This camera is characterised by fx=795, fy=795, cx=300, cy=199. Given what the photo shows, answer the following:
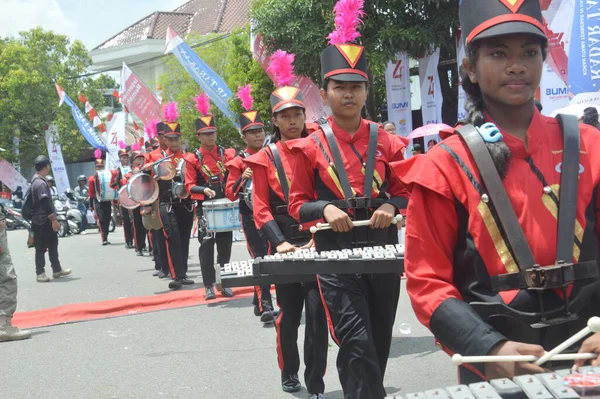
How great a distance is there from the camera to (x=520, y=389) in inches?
78.2

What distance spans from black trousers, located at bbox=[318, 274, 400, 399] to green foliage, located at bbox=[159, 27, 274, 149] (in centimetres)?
1958

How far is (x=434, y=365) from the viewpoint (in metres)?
6.55

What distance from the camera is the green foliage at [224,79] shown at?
82.8ft

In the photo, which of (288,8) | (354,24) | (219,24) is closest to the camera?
(354,24)

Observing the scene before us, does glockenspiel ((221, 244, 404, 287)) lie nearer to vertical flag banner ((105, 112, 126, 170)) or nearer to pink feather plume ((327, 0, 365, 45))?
pink feather plume ((327, 0, 365, 45))

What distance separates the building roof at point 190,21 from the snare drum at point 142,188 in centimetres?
4445

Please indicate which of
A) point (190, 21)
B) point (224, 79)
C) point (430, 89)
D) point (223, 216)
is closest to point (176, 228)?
point (223, 216)

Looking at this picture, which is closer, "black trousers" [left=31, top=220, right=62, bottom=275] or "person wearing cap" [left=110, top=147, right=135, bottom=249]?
"black trousers" [left=31, top=220, right=62, bottom=275]

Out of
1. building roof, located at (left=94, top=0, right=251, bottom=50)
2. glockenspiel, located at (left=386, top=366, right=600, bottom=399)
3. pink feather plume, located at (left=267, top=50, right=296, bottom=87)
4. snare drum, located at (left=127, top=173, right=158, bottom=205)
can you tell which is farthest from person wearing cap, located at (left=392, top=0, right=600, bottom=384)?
building roof, located at (left=94, top=0, right=251, bottom=50)

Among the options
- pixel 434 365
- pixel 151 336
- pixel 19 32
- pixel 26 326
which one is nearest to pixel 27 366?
pixel 151 336

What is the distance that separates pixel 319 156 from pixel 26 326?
20.2ft

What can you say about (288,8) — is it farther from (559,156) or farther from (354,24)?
(559,156)

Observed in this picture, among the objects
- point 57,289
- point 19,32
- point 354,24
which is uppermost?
point 19,32

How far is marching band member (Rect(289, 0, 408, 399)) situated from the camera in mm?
4438
